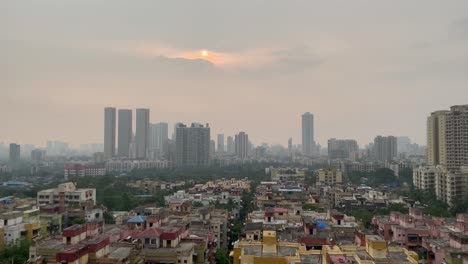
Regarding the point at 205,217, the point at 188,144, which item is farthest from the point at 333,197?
the point at 188,144

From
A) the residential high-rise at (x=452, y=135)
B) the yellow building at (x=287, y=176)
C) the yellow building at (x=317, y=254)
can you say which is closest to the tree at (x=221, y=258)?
the yellow building at (x=317, y=254)

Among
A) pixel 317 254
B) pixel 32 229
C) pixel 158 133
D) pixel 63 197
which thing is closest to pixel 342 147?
pixel 158 133

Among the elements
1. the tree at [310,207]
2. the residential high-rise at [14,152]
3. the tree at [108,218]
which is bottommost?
the tree at [108,218]

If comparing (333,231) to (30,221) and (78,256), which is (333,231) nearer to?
(78,256)

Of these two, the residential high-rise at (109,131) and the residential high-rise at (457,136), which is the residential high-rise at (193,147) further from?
the residential high-rise at (457,136)

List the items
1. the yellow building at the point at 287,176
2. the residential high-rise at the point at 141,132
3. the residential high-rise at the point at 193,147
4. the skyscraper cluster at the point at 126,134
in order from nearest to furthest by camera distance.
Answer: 1. the yellow building at the point at 287,176
2. the residential high-rise at the point at 193,147
3. the skyscraper cluster at the point at 126,134
4. the residential high-rise at the point at 141,132

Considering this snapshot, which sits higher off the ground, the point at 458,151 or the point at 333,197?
the point at 458,151
